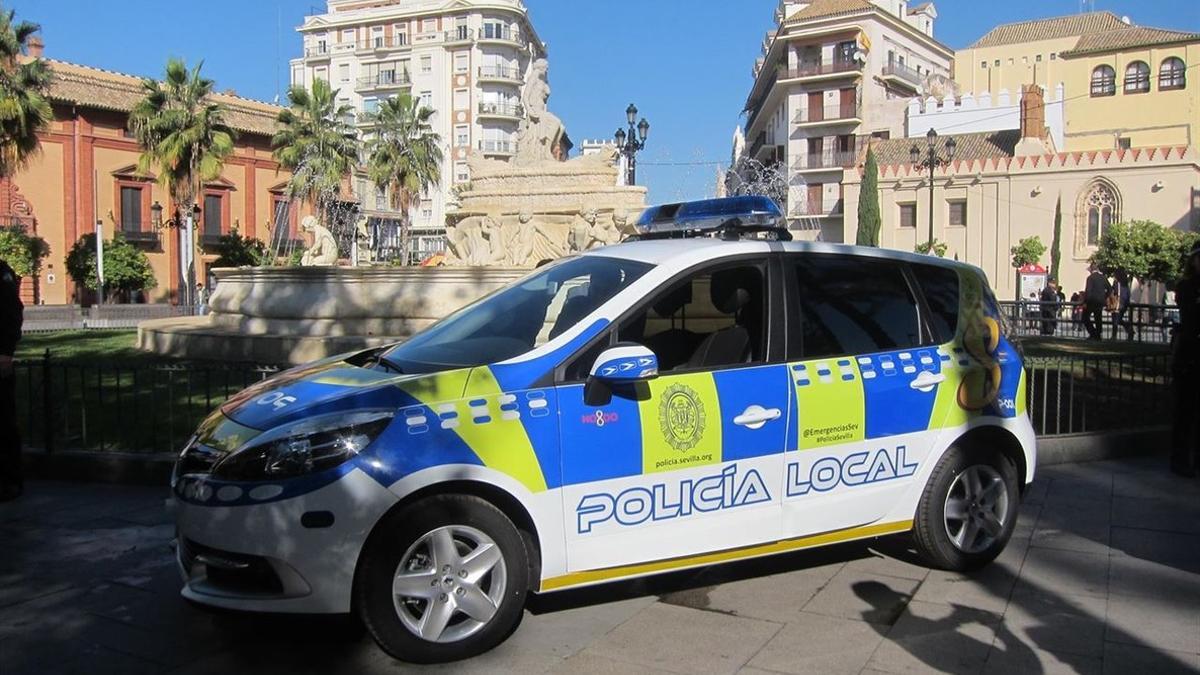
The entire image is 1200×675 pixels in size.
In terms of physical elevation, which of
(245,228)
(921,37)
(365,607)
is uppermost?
(921,37)

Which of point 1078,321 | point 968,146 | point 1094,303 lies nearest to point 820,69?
point 968,146

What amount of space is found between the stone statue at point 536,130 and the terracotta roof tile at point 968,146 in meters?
36.0

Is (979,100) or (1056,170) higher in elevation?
(979,100)

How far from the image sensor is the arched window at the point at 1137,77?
195 ft

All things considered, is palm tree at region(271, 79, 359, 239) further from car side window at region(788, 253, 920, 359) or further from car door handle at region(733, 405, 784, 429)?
car door handle at region(733, 405, 784, 429)

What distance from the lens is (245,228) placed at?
190 ft

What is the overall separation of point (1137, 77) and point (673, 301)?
2641 inches

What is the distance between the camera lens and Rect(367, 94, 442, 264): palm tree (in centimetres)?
5016

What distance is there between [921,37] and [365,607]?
238ft

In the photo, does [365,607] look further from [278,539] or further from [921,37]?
[921,37]

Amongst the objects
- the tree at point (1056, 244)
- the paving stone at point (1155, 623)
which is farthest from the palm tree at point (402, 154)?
the paving stone at point (1155, 623)

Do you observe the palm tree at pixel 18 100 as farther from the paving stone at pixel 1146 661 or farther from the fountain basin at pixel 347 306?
the paving stone at pixel 1146 661

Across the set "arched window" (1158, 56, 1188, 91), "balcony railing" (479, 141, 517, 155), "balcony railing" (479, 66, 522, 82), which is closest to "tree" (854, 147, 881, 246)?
"arched window" (1158, 56, 1188, 91)

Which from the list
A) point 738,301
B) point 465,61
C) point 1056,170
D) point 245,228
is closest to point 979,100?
point 1056,170
